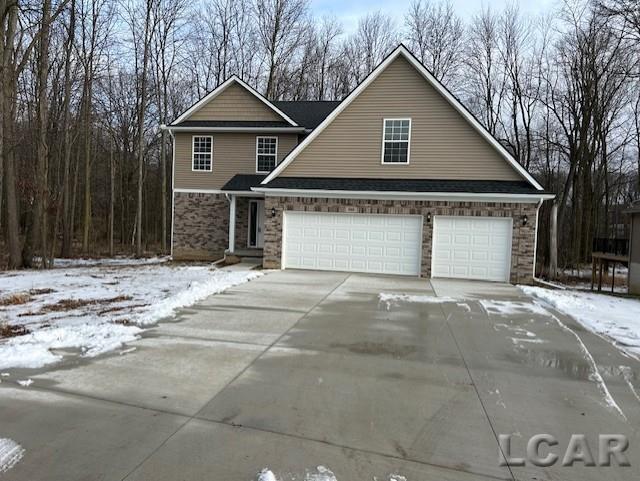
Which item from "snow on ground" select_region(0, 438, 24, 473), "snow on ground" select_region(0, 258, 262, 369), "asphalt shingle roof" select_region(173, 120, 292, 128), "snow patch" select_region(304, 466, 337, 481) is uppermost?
"asphalt shingle roof" select_region(173, 120, 292, 128)

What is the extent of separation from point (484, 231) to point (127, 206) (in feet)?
85.0

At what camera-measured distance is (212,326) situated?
7.14 meters

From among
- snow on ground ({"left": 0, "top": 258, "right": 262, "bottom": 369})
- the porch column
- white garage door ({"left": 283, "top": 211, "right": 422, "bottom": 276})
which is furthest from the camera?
the porch column

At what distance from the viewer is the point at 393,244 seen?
575 inches

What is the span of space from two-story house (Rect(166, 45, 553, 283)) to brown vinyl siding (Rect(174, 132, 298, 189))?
379 cm

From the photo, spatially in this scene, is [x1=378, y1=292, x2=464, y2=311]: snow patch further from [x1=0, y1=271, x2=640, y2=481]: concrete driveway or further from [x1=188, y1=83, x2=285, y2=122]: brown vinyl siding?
[x1=188, y1=83, x2=285, y2=122]: brown vinyl siding

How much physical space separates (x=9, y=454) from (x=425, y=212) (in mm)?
12515

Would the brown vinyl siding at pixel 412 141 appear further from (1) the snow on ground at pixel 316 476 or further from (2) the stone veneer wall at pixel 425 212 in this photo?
(1) the snow on ground at pixel 316 476

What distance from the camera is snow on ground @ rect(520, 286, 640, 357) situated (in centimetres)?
716

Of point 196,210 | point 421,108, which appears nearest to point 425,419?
point 421,108

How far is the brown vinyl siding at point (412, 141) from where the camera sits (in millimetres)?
14539

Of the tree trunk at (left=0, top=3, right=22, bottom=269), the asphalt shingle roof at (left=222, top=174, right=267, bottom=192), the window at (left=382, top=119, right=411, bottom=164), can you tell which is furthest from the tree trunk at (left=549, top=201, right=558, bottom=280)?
the tree trunk at (left=0, top=3, right=22, bottom=269)

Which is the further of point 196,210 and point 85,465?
point 196,210

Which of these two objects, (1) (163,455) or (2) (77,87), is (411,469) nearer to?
(1) (163,455)
